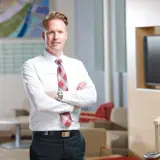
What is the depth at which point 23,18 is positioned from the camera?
969cm

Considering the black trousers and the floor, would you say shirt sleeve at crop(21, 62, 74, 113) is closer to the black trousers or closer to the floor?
the black trousers

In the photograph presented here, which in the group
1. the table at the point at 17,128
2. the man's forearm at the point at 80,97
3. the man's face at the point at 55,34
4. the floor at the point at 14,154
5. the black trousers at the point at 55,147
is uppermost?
the man's face at the point at 55,34

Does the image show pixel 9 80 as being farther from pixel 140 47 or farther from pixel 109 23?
pixel 140 47

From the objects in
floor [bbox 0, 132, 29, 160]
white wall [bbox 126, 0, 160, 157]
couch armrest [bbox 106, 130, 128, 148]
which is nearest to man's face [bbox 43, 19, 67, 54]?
white wall [bbox 126, 0, 160, 157]

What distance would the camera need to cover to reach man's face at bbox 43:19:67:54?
3.10m

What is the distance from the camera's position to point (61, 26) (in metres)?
3.13

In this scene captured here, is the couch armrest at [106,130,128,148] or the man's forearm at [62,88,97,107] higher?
the man's forearm at [62,88,97,107]

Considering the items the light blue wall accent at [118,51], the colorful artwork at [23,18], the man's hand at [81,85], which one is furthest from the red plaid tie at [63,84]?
the colorful artwork at [23,18]

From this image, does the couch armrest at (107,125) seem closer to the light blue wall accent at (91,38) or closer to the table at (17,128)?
the table at (17,128)

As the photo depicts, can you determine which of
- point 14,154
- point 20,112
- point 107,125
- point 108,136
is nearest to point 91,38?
point 20,112

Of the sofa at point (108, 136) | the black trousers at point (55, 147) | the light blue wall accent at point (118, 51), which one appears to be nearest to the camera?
the black trousers at point (55, 147)

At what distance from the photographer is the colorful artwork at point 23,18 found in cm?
959

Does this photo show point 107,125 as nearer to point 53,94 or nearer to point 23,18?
point 23,18

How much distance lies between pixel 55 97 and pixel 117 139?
3197 mm
